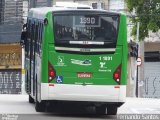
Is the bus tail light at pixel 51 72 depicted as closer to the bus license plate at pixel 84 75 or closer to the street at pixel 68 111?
the bus license plate at pixel 84 75

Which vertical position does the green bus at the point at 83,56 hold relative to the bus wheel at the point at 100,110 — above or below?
above

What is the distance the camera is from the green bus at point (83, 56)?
21.7m

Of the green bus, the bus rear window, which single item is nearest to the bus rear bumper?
the green bus

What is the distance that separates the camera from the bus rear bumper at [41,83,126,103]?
71.3 feet

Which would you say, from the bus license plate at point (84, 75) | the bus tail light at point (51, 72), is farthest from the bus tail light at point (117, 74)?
the bus tail light at point (51, 72)

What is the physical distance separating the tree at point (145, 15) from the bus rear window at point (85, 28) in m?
22.9

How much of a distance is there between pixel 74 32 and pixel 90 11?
0.82m

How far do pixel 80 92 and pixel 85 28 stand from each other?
1.94 m

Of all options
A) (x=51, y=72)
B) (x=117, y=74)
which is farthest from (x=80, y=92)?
(x=117, y=74)

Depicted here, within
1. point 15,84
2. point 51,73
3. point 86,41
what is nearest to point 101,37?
point 86,41

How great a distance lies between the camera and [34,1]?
160 ft

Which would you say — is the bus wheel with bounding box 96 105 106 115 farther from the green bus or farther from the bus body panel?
the bus body panel

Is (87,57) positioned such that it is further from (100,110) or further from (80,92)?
(100,110)

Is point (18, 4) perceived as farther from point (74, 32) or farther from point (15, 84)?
point (74, 32)
